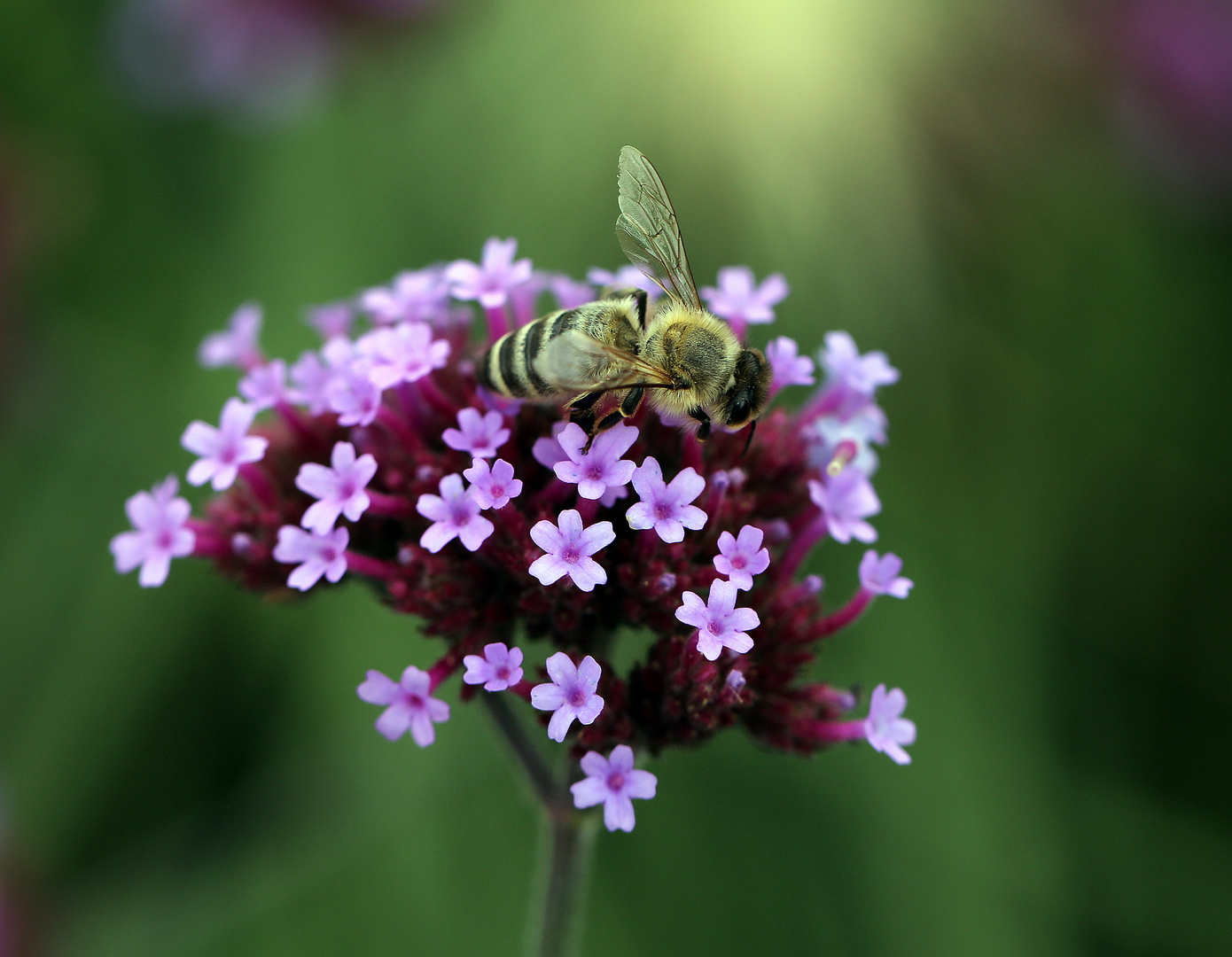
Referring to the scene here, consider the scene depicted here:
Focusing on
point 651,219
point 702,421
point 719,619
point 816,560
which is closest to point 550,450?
point 702,421

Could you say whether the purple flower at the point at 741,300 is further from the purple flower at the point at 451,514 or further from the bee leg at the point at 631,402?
the purple flower at the point at 451,514

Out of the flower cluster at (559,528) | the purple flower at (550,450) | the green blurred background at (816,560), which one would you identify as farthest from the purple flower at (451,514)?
the green blurred background at (816,560)

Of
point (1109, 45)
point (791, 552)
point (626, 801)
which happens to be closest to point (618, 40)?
point (1109, 45)

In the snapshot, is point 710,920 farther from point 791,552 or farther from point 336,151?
point 336,151

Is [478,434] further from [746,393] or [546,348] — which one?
[746,393]

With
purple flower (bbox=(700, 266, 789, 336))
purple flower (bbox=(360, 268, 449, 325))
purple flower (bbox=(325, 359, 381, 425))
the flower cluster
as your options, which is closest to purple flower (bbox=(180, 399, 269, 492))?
the flower cluster

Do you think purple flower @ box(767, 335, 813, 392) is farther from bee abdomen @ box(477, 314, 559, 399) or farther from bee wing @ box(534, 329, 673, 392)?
bee abdomen @ box(477, 314, 559, 399)
